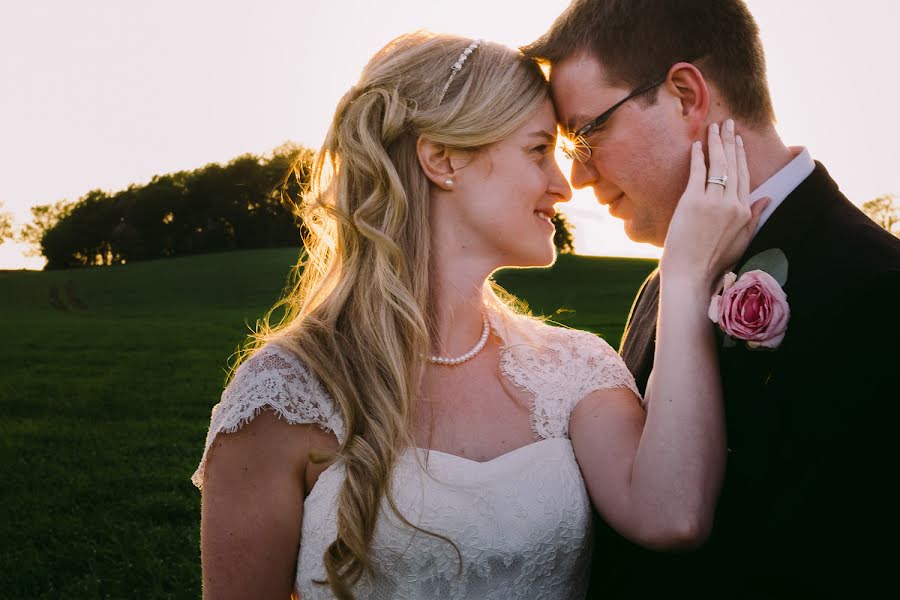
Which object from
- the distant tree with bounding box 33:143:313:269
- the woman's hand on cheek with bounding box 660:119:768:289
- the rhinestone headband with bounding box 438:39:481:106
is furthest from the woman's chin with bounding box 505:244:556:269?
the distant tree with bounding box 33:143:313:269

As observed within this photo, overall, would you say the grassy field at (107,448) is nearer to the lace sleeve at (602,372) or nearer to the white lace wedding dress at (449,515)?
the lace sleeve at (602,372)

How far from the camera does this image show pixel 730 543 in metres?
2.63

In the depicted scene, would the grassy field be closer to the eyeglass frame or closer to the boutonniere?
the eyeglass frame

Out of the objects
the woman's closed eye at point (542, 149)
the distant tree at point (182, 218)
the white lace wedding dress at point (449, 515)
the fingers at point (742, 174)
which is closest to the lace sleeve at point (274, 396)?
the white lace wedding dress at point (449, 515)

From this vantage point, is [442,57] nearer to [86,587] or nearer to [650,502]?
[650,502]

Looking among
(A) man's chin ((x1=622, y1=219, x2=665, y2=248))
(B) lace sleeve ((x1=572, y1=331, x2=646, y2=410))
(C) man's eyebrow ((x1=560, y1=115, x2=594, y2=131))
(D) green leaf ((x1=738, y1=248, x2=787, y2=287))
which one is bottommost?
(B) lace sleeve ((x1=572, y1=331, x2=646, y2=410))

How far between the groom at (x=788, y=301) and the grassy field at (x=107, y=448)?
2.20m

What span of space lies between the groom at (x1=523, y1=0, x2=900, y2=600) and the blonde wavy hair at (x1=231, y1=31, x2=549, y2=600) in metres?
0.36

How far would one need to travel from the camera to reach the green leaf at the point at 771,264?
8.62 ft

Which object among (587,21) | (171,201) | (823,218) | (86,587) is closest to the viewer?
(823,218)

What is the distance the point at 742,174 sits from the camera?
9.30 ft

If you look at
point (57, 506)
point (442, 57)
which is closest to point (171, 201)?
point (57, 506)

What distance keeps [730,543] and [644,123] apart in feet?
5.38

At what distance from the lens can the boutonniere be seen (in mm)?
2449
